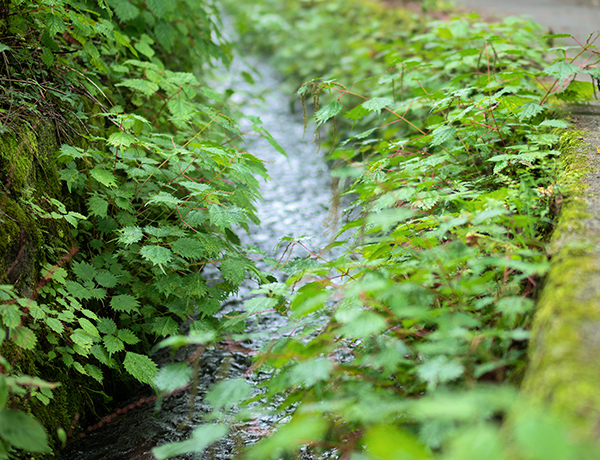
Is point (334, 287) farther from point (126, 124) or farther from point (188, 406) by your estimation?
point (126, 124)

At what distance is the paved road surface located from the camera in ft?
17.3

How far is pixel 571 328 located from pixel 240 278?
1.38 metres

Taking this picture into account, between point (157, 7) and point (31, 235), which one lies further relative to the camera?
point (157, 7)

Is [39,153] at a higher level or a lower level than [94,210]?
higher

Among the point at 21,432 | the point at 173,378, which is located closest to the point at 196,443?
the point at 173,378

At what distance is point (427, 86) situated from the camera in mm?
3459

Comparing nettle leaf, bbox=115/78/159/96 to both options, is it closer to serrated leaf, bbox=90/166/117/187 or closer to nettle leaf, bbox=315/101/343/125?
serrated leaf, bbox=90/166/117/187

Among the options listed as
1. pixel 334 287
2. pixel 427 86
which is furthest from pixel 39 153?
pixel 427 86

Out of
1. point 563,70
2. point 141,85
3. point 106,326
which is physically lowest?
point 106,326

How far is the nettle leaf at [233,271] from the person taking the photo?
2012 millimetres

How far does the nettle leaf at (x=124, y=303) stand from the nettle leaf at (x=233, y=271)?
1.35 ft

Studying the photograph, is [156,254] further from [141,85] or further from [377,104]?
[377,104]

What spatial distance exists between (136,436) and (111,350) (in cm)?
41

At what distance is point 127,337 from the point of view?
188 centimetres
